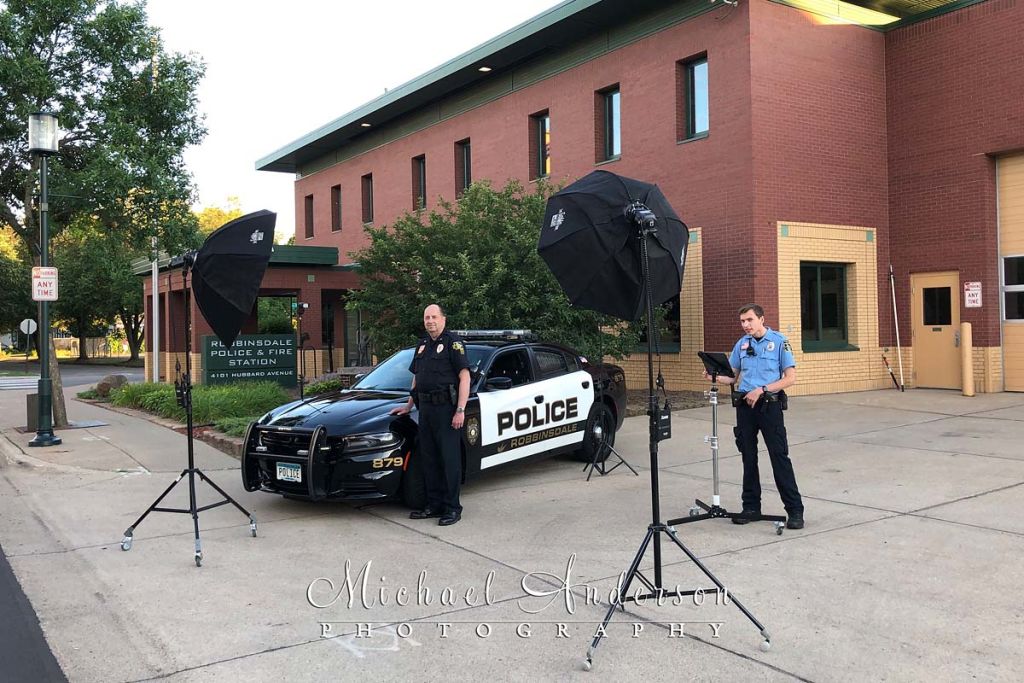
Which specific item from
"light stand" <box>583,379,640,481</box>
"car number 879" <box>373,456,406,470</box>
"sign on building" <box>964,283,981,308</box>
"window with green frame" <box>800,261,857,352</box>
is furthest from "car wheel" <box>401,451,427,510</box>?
"sign on building" <box>964,283,981,308</box>

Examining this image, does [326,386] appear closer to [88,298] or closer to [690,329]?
[690,329]

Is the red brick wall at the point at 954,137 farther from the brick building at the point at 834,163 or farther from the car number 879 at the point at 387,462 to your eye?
the car number 879 at the point at 387,462

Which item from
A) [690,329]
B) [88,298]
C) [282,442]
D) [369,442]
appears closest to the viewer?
[369,442]

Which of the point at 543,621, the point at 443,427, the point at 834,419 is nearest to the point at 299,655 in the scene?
the point at 543,621

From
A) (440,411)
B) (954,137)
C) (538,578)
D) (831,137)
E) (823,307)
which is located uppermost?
(831,137)

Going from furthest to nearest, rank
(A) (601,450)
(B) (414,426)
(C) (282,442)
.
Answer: (A) (601,450) → (B) (414,426) → (C) (282,442)

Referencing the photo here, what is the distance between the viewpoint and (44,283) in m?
12.3

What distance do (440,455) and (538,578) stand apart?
1.92 meters

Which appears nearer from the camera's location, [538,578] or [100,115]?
[538,578]

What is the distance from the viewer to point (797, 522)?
6547 millimetres

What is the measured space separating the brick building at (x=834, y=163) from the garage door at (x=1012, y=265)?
0.03 metres

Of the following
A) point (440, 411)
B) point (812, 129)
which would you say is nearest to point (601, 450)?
point (440, 411)

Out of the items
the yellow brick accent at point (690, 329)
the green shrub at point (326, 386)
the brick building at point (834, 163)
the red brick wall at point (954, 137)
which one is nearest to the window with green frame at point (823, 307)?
the brick building at point (834, 163)

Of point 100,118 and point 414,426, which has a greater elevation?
point 100,118
